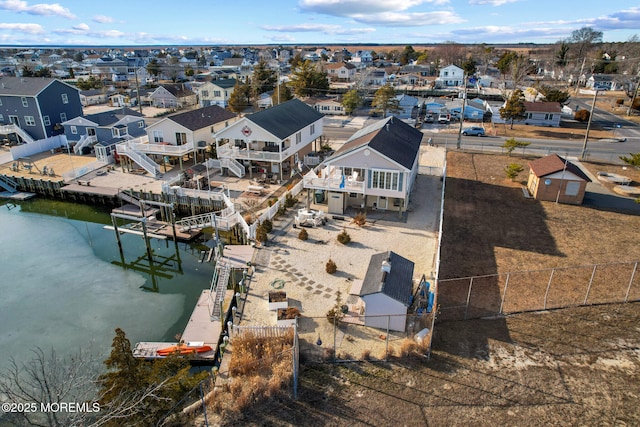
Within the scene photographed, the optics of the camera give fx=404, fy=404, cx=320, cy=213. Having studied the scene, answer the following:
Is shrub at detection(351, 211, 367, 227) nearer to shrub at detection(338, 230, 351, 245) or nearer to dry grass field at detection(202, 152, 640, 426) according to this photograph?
shrub at detection(338, 230, 351, 245)

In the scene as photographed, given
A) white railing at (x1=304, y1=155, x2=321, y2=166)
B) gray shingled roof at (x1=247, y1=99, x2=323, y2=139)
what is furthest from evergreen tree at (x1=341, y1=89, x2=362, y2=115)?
white railing at (x1=304, y1=155, x2=321, y2=166)

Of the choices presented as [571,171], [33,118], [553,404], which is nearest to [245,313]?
[553,404]

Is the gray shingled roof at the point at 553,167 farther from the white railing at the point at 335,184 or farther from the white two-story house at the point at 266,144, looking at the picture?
the white two-story house at the point at 266,144

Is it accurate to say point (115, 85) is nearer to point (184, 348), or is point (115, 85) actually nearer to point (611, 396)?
point (184, 348)

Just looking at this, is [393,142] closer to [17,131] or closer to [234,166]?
[234,166]

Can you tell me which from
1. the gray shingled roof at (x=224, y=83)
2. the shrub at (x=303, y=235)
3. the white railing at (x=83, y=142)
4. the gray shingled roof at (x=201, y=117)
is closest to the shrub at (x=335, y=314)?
the shrub at (x=303, y=235)

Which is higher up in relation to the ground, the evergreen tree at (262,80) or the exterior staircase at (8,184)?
the evergreen tree at (262,80)
